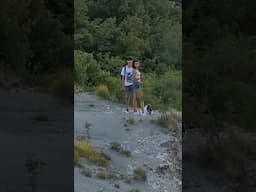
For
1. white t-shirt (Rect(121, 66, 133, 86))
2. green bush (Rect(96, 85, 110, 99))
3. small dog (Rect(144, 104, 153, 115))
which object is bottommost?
small dog (Rect(144, 104, 153, 115))

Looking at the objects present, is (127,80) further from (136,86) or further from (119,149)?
(119,149)

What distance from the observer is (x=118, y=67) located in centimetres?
601

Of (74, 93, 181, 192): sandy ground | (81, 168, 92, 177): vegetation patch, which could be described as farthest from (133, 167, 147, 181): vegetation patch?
(81, 168, 92, 177): vegetation patch

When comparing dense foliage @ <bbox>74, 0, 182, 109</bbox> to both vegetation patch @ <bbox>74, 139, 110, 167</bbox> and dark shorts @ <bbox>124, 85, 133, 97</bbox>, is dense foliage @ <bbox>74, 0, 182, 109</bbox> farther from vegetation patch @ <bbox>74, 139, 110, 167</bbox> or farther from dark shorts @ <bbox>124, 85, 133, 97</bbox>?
vegetation patch @ <bbox>74, 139, 110, 167</bbox>

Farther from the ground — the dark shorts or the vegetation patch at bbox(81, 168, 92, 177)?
the dark shorts

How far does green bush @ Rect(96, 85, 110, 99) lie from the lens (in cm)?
601

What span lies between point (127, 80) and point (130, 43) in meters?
0.32

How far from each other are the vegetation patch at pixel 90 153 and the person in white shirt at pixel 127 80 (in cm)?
44

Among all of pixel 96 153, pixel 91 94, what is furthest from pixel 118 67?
pixel 96 153

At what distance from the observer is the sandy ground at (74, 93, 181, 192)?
5.94m

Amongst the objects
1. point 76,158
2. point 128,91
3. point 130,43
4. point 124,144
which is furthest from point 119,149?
point 130,43

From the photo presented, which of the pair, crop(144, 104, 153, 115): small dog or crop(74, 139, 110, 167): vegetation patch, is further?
crop(144, 104, 153, 115): small dog

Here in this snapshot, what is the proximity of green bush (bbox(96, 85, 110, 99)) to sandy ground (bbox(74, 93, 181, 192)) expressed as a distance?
0.11m

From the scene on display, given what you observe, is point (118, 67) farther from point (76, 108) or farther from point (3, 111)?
point (3, 111)
